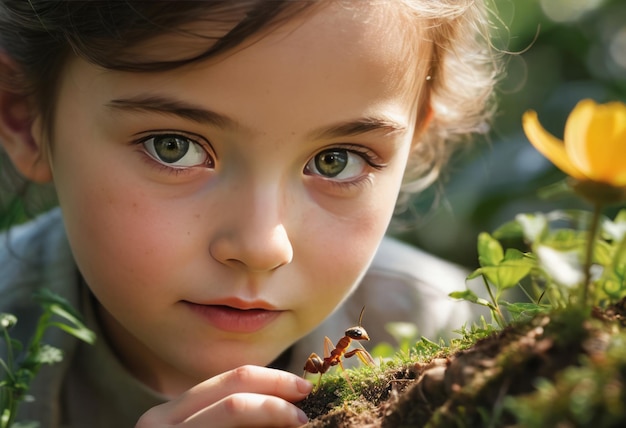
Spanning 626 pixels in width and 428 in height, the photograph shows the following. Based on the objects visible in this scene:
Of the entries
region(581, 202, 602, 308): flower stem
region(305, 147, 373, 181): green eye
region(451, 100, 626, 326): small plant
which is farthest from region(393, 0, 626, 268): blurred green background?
region(581, 202, 602, 308): flower stem

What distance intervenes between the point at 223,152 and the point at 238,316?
0.36m

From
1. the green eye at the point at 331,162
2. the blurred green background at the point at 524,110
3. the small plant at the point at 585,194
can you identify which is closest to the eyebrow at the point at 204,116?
the green eye at the point at 331,162

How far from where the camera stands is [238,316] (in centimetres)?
159

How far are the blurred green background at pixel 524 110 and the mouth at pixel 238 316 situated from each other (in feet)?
5.44

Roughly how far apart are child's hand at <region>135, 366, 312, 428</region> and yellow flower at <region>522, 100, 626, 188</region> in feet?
1.72

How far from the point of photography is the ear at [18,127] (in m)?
1.91

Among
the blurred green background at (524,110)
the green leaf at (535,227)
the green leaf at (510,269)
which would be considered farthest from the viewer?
the blurred green background at (524,110)

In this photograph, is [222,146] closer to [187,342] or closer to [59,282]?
[187,342]

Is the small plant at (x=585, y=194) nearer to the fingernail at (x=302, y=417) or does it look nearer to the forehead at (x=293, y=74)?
the fingernail at (x=302, y=417)

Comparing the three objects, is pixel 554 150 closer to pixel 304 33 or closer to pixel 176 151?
pixel 304 33

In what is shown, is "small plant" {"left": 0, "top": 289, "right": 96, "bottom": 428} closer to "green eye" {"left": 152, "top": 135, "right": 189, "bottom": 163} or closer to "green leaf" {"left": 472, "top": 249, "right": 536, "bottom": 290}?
"green eye" {"left": 152, "top": 135, "right": 189, "bottom": 163}

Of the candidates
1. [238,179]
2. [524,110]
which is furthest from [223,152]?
[524,110]

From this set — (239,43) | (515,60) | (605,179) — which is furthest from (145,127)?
(515,60)

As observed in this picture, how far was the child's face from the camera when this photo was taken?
138 cm
